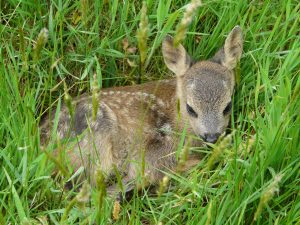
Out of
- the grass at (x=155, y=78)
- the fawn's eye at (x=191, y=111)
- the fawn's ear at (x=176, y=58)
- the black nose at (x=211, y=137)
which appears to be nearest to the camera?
the grass at (x=155, y=78)

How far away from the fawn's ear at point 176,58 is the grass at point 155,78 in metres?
0.09

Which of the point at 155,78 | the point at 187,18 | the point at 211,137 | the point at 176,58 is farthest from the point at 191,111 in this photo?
the point at 187,18

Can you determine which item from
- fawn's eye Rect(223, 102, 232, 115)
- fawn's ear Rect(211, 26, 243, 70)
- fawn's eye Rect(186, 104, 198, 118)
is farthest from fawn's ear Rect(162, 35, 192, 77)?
fawn's eye Rect(223, 102, 232, 115)

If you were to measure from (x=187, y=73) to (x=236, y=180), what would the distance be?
162 centimetres

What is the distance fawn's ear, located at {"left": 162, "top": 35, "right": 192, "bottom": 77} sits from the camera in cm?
516

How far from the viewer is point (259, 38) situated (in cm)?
527

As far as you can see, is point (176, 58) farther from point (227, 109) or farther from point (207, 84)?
point (227, 109)

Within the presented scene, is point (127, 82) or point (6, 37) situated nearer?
point (6, 37)

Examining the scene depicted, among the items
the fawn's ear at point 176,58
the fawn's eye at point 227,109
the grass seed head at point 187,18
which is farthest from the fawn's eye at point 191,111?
the grass seed head at point 187,18

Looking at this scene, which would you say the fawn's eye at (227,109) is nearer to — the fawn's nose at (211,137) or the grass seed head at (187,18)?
the fawn's nose at (211,137)

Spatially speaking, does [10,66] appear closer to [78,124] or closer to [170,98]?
[78,124]

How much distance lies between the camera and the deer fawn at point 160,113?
490 centimetres

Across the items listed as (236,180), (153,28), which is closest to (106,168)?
(153,28)

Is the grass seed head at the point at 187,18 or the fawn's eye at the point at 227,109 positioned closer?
the grass seed head at the point at 187,18
